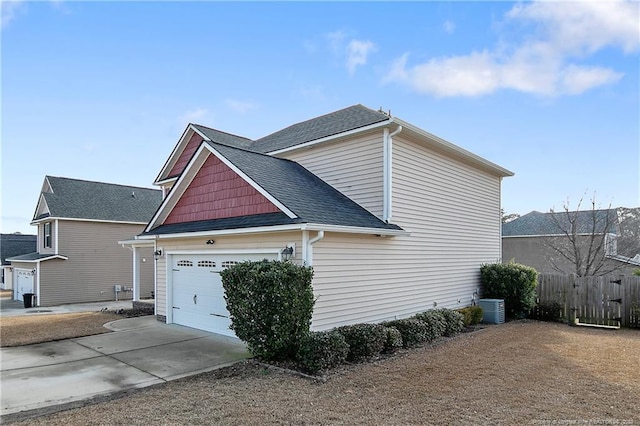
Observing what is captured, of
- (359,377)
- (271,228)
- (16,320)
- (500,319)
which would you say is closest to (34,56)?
(271,228)

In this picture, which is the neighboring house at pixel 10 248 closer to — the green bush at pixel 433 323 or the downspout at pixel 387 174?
the downspout at pixel 387 174

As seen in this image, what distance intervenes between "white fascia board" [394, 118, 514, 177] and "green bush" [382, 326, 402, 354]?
5.17 meters

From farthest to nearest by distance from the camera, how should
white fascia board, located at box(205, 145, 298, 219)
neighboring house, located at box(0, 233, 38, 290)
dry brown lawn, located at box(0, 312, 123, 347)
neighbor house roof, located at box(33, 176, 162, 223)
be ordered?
1. neighboring house, located at box(0, 233, 38, 290)
2. neighbor house roof, located at box(33, 176, 162, 223)
3. dry brown lawn, located at box(0, 312, 123, 347)
4. white fascia board, located at box(205, 145, 298, 219)

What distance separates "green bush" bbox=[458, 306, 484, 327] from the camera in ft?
38.9

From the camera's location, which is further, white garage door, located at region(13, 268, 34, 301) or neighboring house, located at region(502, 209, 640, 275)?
white garage door, located at region(13, 268, 34, 301)

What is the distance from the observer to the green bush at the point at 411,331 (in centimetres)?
910

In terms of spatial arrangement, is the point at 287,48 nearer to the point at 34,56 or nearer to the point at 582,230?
the point at 34,56

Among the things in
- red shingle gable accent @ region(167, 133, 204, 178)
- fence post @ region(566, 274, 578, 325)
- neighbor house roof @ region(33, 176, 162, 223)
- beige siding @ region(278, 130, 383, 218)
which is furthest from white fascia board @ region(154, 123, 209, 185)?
fence post @ region(566, 274, 578, 325)

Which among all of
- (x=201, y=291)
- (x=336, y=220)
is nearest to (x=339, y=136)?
(x=336, y=220)

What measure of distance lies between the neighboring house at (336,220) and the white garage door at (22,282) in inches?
562

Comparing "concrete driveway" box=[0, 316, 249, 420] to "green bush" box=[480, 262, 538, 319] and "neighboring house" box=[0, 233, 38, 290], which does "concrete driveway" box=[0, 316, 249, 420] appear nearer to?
"green bush" box=[480, 262, 538, 319]

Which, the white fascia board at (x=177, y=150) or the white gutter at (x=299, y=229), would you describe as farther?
the white fascia board at (x=177, y=150)

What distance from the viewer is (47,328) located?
12266 millimetres

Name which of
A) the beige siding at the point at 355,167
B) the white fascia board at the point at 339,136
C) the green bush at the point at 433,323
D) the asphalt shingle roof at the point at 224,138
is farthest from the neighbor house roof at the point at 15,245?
the green bush at the point at 433,323
